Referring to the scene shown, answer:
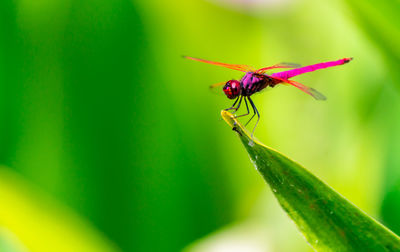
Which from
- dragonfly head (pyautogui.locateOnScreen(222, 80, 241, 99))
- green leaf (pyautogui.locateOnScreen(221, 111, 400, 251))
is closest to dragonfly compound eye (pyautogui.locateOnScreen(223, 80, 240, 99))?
dragonfly head (pyautogui.locateOnScreen(222, 80, 241, 99))

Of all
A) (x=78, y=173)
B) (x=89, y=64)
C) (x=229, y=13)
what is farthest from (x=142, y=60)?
(x=229, y=13)

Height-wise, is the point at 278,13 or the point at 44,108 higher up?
the point at 278,13

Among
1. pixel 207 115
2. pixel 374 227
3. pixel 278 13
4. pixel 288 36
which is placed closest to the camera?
pixel 374 227

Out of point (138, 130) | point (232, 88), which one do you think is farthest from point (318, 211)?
point (138, 130)

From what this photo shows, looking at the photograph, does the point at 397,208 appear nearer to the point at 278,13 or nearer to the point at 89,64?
the point at 89,64

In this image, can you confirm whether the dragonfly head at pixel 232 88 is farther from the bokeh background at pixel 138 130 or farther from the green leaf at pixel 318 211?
the green leaf at pixel 318 211

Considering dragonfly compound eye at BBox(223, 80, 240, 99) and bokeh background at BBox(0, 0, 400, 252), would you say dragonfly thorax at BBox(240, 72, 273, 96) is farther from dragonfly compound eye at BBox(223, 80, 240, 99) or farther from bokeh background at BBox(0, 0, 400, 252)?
bokeh background at BBox(0, 0, 400, 252)

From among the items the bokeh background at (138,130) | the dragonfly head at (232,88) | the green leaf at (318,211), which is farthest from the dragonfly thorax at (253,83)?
the green leaf at (318,211)

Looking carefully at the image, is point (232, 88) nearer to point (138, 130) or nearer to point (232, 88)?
point (232, 88)
